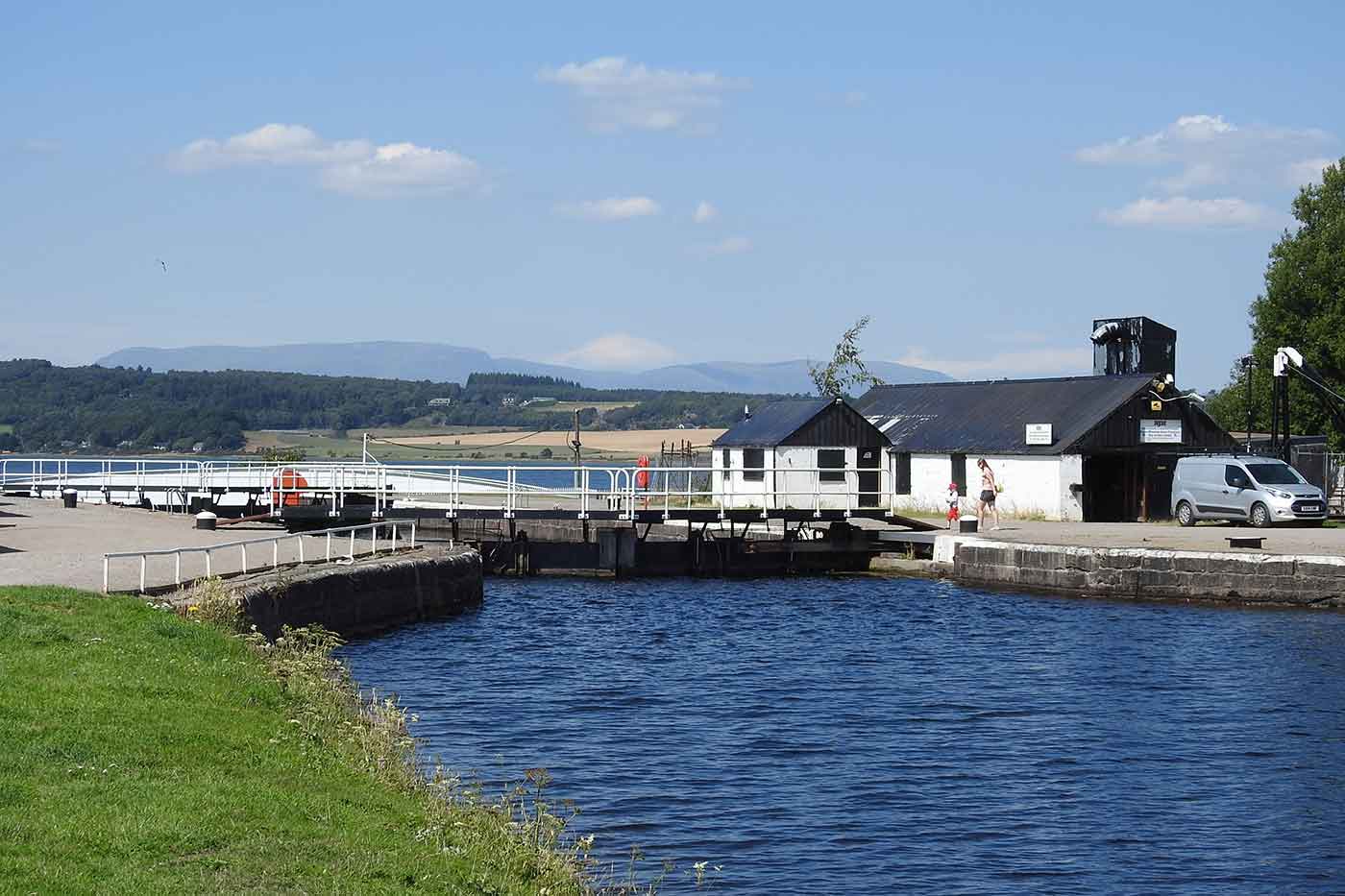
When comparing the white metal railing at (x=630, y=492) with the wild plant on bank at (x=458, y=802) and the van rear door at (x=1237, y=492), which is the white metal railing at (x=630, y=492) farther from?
the wild plant on bank at (x=458, y=802)

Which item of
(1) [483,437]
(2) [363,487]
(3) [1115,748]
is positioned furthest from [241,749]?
(1) [483,437]

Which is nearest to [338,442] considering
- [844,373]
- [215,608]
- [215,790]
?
[844,373]

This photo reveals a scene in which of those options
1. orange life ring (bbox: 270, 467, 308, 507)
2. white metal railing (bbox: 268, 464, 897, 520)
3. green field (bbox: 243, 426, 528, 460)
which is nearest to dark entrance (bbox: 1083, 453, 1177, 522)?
white metal railing (bbox: 268, 464, 897, 520)

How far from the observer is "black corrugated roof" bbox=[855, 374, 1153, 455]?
51.5 meters

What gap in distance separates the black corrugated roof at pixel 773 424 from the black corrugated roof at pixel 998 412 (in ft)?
14.0

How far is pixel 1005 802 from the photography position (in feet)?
58.1

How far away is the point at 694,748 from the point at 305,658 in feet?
15.9

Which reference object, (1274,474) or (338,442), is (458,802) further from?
(338,442)

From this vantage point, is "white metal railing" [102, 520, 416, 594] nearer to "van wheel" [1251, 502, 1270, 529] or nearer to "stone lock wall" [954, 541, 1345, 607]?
"stone lock wall" [954, 541, 1345, 607]

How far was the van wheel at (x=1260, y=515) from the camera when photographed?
151ft

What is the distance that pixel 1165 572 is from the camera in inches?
1460

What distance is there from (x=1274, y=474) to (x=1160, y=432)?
204 inches

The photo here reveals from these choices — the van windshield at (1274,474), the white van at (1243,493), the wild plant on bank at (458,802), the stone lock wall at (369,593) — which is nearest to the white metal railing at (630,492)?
the stone lock wall at (369,593)

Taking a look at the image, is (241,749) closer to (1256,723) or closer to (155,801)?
(155,801)
